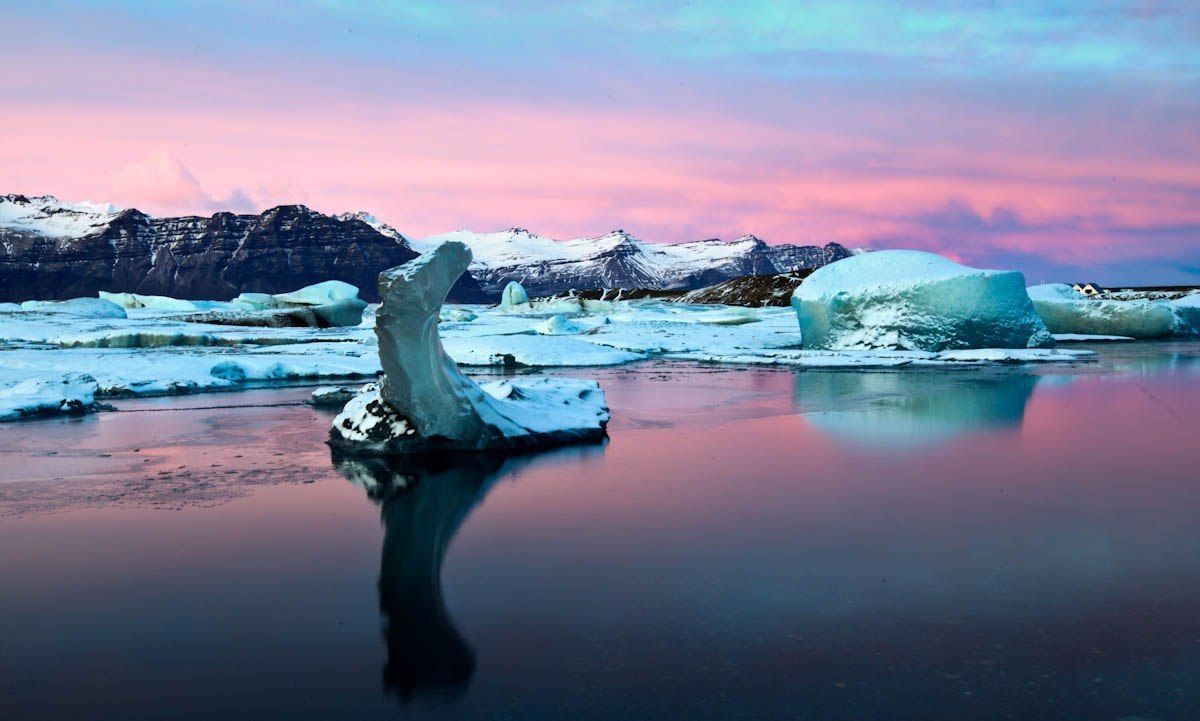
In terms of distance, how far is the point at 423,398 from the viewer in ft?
27.2

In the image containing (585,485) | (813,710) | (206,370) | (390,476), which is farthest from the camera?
(206,370)

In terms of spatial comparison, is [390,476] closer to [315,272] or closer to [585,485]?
[585,485]

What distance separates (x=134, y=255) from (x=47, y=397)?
19249cm

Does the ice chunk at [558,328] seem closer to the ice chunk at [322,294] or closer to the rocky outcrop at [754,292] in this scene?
the ice chunk at [322,294]

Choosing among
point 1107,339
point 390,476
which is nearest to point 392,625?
point 390,476

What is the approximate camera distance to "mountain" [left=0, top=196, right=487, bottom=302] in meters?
174

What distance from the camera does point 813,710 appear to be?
314 centimetres

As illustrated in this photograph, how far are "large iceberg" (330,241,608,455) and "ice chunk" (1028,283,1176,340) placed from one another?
24.3m

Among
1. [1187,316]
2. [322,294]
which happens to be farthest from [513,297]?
[1187,316]

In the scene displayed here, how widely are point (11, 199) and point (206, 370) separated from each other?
707 ft

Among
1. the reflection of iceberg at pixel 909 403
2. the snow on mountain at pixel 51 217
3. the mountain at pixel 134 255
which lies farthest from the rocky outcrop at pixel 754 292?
the snow on mountain at pixel 51 217

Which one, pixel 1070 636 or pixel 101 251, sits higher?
pixel 101 251

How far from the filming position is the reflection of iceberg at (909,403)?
964cm

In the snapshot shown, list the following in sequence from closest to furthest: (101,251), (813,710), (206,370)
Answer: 1. (813,710)
2. (206,370)
3. (101,251)
